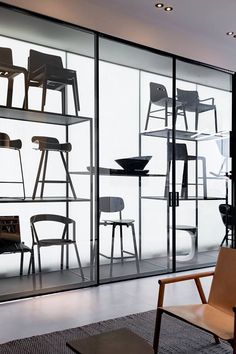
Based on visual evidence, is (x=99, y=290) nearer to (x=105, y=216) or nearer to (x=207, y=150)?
(x=105, y=216)

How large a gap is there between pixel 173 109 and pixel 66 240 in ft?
7.25

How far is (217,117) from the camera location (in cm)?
548

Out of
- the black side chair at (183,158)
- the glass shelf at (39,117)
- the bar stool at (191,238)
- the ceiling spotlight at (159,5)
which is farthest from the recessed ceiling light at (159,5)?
the bar stool at (191,238)

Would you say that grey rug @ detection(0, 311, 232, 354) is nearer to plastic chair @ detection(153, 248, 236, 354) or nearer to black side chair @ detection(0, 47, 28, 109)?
plastic chair @ detection(153, 248, 236, 354)

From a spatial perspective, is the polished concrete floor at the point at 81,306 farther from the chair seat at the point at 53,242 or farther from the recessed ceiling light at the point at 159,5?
the recessed ceiling light at the point at 159,5

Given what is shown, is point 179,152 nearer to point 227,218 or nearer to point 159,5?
point 227,218

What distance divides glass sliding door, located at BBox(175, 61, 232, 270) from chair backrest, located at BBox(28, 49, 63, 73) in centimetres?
174

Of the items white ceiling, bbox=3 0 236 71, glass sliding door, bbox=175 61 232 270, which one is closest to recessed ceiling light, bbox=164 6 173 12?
white ceiling, bbox=3 0 236 71

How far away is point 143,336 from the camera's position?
113 inches

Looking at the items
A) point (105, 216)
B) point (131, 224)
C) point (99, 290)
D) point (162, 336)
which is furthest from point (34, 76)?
point (162, 336)

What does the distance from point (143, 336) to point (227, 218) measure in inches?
121

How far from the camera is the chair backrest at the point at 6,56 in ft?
12.2

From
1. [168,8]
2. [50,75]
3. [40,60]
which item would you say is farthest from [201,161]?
[40,60]

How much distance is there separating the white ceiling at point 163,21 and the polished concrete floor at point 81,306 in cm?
296
